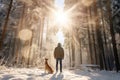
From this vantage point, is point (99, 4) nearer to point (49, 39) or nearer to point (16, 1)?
point (16, 1)

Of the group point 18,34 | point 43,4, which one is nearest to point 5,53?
point 18,34

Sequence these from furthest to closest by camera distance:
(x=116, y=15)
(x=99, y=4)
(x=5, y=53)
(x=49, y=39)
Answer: (x=49, y=39)
(x=5, y=53)
(x=99, y=4)
(x=116, y=15)

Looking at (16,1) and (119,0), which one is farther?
(16,1)

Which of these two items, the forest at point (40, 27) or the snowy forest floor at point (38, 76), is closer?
the snowy forest floor at point (38, 76)

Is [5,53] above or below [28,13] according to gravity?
below

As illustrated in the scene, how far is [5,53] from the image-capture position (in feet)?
96.5

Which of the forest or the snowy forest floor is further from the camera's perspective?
the forest

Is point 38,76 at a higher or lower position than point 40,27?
lower

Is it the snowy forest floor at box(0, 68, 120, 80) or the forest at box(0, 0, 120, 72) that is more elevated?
the forest at box(0, 0, 120, 72)

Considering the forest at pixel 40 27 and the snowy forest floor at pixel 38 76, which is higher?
the forest at pixel 40 27

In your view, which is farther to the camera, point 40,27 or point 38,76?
point 40,27

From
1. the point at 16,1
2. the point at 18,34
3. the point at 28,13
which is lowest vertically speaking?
the point at 18,34

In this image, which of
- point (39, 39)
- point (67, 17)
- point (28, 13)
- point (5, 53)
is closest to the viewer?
point (28, 13)

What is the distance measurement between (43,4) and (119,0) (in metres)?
12.4
